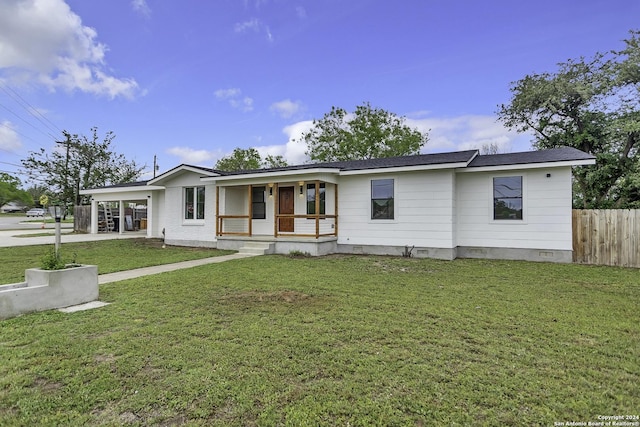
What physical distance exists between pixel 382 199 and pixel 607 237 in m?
6.35

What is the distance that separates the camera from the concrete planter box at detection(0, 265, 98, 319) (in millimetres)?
4434

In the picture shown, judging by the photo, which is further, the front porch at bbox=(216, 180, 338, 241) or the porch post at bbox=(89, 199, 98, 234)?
the porch post at bbox=(89, 199, 98, 234)

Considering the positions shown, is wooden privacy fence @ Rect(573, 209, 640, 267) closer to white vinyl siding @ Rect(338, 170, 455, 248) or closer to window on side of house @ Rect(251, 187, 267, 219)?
white vinyl siding @ Rect(338, 170, 455, 248)

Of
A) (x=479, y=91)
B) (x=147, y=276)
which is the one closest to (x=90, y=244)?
(x=147, y=276)

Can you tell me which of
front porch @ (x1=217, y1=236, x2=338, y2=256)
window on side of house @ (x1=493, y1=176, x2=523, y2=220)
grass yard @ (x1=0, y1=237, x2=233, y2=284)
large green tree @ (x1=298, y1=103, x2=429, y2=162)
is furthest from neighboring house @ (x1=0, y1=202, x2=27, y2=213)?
window on side of house @ (x1=493, y1=176, x2=523, y2=220)

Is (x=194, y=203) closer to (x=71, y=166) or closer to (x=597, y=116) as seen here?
(x=597, y=116)

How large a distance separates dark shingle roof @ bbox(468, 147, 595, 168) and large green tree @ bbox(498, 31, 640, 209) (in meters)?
5.54

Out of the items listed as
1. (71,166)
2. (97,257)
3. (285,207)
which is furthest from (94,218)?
(285,207)

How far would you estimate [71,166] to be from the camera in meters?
29.7

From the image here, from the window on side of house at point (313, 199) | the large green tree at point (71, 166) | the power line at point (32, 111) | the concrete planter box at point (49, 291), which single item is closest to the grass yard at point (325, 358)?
the concrete planter box at point (49, 291)

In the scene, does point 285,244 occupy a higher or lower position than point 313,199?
lower

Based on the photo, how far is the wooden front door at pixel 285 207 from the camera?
1323 cm

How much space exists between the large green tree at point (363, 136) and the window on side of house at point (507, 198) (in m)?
17.1

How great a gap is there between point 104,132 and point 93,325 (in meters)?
34.0
